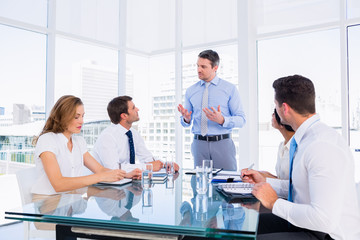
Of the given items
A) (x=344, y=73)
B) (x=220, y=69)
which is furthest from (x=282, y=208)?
(x=220, y=69)

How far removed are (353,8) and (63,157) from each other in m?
3.73

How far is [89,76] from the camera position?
4551 millimetres

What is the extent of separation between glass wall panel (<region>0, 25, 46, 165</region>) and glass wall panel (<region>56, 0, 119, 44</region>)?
451mm

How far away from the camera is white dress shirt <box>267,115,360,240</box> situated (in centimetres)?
120

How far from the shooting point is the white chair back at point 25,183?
77.0 inches

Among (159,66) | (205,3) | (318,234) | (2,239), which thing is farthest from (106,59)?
(318,234)

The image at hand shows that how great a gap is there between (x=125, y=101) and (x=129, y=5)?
295 cm

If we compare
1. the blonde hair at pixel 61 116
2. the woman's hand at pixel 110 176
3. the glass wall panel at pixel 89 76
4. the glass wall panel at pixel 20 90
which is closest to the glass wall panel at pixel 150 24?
the glass wall panel at pixel 89 76

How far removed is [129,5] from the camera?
5145mm

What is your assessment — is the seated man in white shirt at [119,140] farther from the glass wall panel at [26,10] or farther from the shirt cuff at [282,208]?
the glass wall panel at [26,10]

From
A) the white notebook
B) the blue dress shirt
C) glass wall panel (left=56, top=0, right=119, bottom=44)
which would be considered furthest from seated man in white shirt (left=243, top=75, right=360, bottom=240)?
glass wall panel (left=56, top=0, right=119, bottom=44)

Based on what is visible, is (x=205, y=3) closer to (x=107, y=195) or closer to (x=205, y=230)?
(x=107, y=195)

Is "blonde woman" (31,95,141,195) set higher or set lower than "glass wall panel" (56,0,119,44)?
lower

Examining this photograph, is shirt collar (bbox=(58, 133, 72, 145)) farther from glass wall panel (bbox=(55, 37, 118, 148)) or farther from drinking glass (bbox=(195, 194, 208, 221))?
glass wall panel (bbox=(55, 37, 118, 148))
